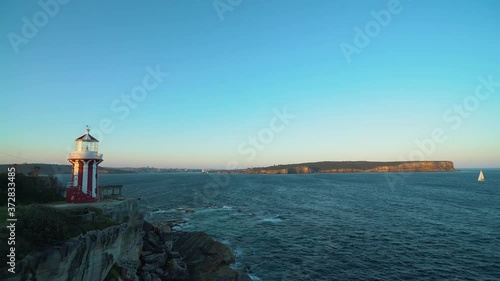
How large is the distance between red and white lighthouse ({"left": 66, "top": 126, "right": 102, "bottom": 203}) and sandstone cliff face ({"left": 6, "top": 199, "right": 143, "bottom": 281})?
3.54 metres

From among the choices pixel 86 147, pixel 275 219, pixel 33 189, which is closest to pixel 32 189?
pixel 33 189

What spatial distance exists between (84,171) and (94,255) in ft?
33.2

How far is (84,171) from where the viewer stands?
26.2 metres

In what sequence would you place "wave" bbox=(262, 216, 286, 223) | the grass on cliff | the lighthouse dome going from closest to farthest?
the grass on cliff → the lighthouse dome → "wave" bbox=(262, 216, 286, 223)

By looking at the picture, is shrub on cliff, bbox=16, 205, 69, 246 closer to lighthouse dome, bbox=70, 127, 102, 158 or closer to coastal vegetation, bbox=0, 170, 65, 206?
coastal vegetation, bbox=0, 170, 65, 206

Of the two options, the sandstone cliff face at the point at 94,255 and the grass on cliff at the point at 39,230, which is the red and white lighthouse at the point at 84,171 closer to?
the sandstone cliff face at the point at 94,255

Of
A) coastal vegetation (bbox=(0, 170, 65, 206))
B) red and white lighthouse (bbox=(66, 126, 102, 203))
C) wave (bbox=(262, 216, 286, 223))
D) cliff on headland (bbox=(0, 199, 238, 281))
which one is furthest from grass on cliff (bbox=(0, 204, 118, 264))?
wave (bbox=(262, 216, 286, 223))

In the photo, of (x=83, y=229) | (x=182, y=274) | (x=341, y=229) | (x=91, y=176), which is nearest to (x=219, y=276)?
(x=182, y=274)

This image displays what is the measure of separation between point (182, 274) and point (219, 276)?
366cm

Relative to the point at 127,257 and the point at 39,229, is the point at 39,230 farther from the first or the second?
the point at 127,257

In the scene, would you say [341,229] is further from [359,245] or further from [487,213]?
[487,213]

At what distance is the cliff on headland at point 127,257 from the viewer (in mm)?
14961

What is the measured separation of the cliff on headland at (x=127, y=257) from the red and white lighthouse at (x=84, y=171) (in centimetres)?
225

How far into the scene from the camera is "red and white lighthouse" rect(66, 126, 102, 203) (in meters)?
25.5
